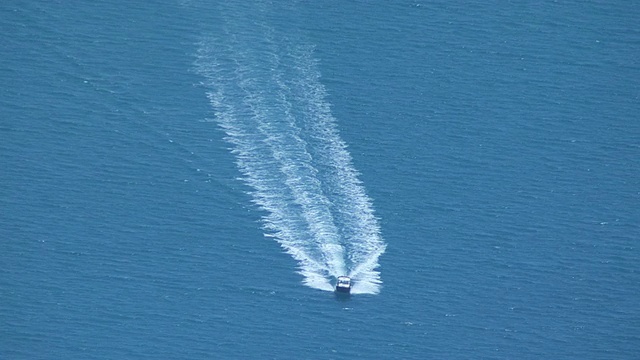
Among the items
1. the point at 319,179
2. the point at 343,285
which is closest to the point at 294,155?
the point at 319,179

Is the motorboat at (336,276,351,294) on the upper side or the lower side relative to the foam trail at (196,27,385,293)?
lower

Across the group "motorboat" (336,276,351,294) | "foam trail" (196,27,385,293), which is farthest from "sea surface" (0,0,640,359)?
"motorboat" (336,276,351,294)

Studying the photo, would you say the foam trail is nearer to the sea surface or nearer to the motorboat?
the sea surface

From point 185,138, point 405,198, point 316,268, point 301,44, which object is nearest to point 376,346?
point 316,268

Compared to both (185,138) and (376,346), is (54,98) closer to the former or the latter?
(185,138)

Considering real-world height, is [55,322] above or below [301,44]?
below

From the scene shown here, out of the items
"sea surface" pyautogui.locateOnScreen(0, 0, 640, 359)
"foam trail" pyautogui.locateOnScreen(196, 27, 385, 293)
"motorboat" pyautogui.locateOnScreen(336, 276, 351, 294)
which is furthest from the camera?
"foam trail" pyautogui.locateOnScreen(196, 27, 385, 293)
